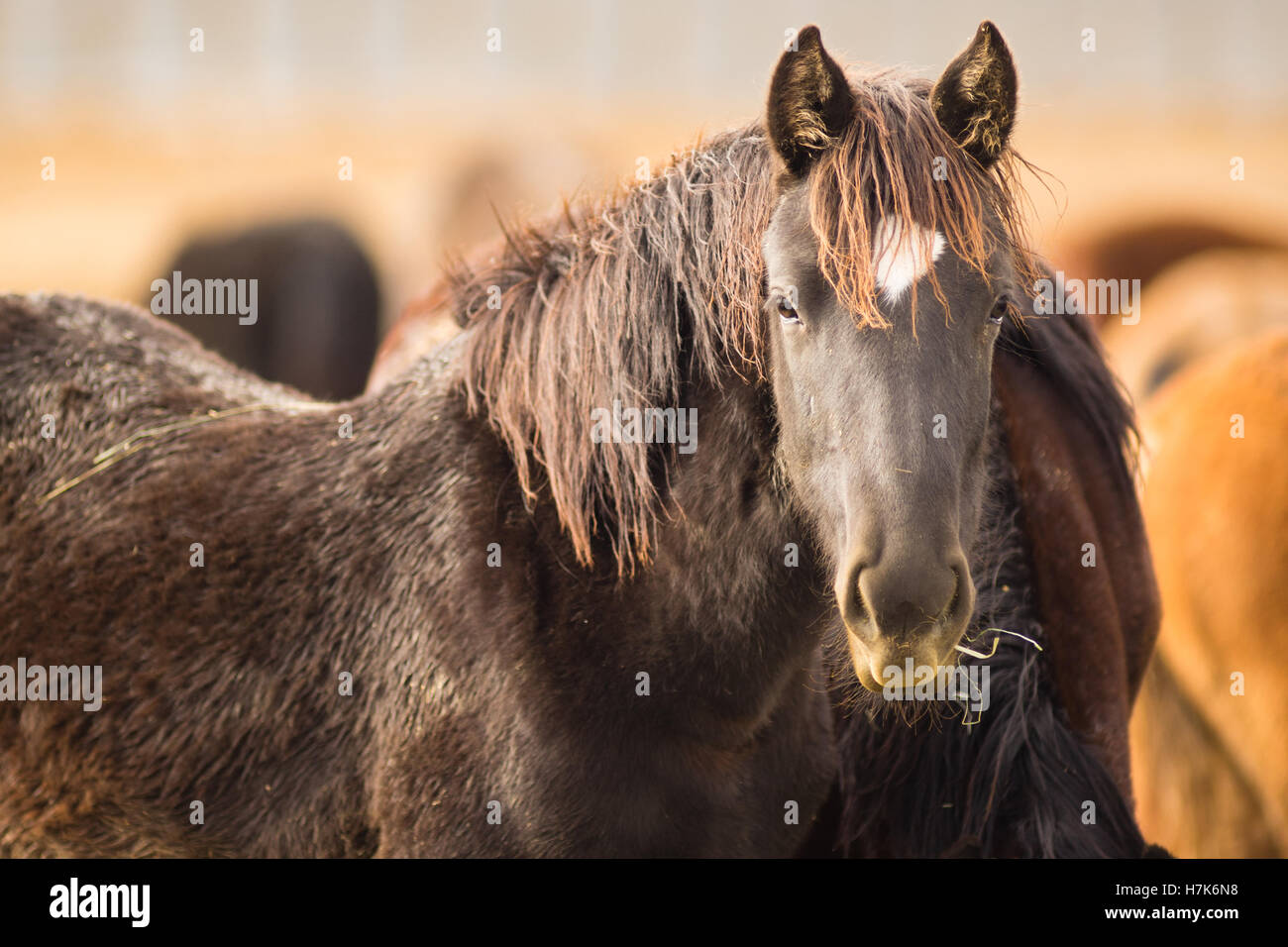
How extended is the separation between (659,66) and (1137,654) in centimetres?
3070

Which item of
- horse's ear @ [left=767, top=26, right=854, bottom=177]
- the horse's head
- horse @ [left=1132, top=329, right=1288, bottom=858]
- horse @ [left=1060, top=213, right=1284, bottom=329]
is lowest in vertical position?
horse @ [left=1132, top=329, right=1288, bottom=858]

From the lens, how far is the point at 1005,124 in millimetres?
2449

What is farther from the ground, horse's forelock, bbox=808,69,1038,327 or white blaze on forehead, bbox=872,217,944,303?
horse's forelock, bbox=808,69,1038,327

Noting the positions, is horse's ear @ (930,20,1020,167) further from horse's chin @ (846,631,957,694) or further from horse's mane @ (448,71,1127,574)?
horse's chin @ (846,631,957,694)

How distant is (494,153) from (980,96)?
884 centimetres

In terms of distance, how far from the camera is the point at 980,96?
7.86 feet

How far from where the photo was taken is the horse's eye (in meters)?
2.36

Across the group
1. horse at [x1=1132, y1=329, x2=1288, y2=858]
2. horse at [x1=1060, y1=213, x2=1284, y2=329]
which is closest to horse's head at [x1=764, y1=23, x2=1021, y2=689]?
horse at [x1=1132, y1=329, x2=1288, y2=858]

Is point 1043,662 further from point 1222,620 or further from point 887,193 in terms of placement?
point 887,193

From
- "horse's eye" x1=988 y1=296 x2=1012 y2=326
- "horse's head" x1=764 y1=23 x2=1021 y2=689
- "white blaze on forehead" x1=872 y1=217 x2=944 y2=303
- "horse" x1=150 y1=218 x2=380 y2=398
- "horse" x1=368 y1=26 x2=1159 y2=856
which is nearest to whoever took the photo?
"horse's head" x1=764 y1=23 x2=1021 y2=689

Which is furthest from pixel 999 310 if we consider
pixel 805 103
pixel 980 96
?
pixel 805 103

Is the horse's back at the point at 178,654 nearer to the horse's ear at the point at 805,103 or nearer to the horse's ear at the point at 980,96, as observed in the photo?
the horse's ear at the point at 805,103

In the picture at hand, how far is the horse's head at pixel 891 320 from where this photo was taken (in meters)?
2.12

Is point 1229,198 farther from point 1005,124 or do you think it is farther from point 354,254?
point 1005,124
